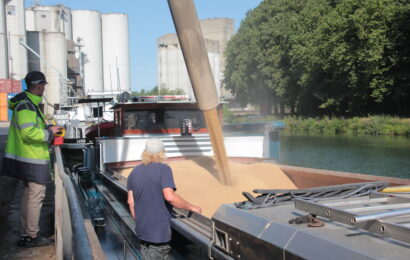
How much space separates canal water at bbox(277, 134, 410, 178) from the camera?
1788cm

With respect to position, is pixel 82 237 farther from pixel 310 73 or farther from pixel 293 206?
pixel 310 73

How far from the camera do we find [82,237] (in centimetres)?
206

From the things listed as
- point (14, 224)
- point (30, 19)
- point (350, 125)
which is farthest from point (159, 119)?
point (30, 19)

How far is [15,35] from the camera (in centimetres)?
4819

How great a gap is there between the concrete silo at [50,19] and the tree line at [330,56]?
27.6m

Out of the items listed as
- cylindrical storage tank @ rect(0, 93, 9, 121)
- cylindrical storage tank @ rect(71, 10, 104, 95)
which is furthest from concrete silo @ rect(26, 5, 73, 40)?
cylindrical storage tank @ rect(0, 93, 9, 121)

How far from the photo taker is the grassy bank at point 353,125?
29.2 meters

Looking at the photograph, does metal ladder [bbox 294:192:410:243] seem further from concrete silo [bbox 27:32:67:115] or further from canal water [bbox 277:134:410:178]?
concrete silo [bbox 27:32:67:115]

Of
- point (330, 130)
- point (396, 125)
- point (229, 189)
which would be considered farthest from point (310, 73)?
point (229, 189)

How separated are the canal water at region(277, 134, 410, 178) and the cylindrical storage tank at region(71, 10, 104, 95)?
33950mm

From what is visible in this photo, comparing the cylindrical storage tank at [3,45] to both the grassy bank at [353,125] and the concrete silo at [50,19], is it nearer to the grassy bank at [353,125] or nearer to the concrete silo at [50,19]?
the concrete silo at [50,19]

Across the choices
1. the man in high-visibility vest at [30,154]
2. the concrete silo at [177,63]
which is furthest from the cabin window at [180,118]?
the man in high-visibility vest at [30,154]

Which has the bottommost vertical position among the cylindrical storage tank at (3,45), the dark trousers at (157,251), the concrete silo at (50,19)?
the dark trousers at (157,251)

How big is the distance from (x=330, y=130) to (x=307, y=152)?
11.6m
